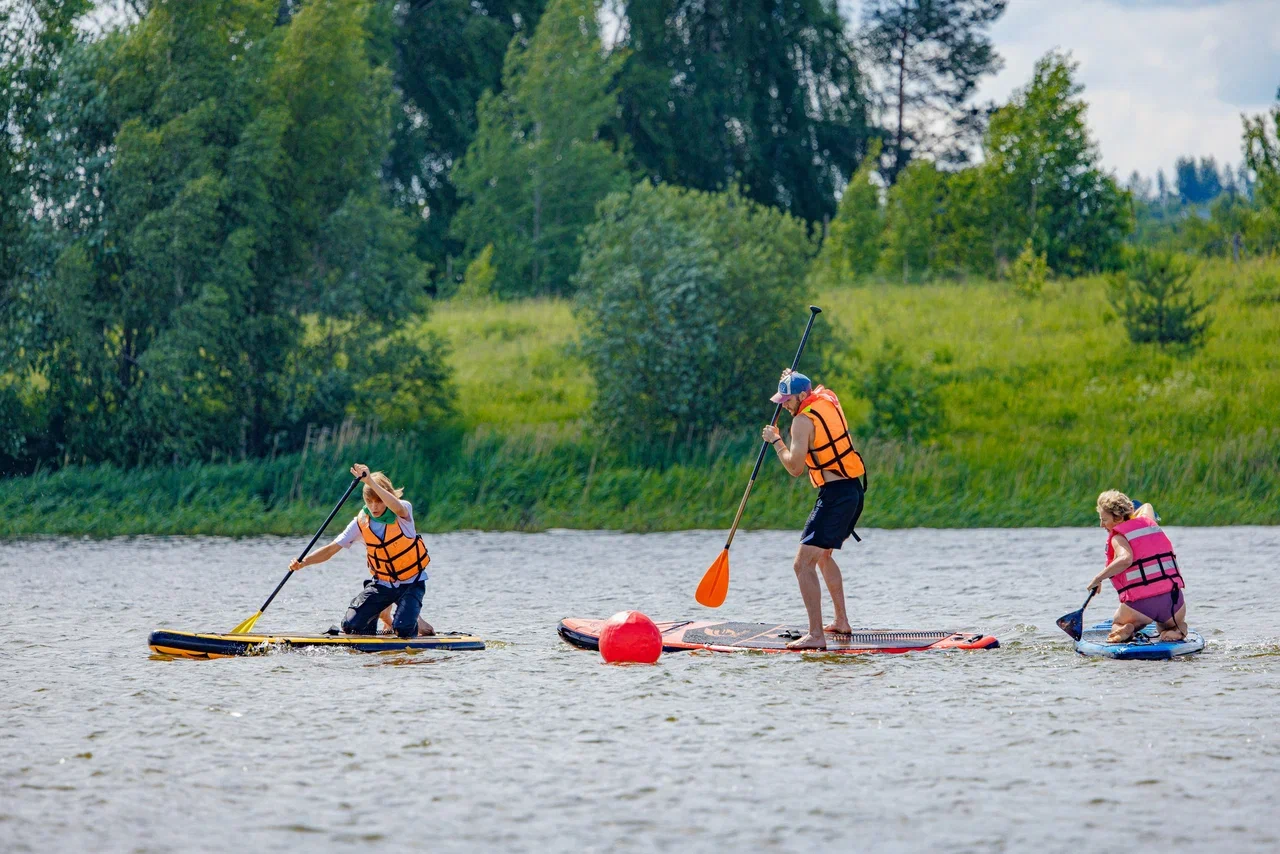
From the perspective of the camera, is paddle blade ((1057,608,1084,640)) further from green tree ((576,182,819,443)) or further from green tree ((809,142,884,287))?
green tree ((809,142,884,287))

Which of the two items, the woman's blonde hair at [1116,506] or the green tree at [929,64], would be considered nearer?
the woman's blonde hair at [1116,506]

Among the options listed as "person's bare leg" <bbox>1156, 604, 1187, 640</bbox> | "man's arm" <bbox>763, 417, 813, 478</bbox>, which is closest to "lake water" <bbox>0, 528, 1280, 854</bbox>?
"person's bare leg" <bbox>1156, 604, 1187, 640</bbox>

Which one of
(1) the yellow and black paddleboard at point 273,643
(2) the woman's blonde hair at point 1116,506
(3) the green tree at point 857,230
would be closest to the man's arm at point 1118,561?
(2) the woman's blonde hair at point 1116,506

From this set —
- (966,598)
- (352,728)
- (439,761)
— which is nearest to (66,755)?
(352,728)

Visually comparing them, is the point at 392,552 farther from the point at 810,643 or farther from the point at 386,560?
the point at 810,643

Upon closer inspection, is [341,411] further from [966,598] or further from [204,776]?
[204,776]

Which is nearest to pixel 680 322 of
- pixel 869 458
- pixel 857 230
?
pixel 869 458

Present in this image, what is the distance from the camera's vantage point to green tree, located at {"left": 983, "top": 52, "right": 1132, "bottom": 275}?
31.1 m

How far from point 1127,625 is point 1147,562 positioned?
18.2 inches

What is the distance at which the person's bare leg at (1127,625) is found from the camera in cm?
972

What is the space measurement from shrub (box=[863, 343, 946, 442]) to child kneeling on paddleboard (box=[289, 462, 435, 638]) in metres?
13.9

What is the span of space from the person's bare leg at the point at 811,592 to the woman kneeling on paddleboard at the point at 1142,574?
1823mm

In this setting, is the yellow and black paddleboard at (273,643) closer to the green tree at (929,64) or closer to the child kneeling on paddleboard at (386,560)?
the child kneeling on paddleboard at (386,560)

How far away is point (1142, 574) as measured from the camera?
382 inches
